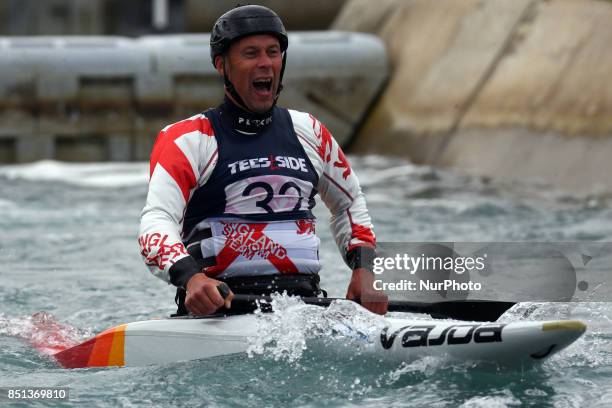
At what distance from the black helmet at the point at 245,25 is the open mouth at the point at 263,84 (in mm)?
180

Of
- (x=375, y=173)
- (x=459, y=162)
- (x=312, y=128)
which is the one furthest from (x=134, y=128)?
(x=312, y=128)

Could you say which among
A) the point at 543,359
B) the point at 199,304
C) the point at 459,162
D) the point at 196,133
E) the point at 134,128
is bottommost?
the point at 543,359

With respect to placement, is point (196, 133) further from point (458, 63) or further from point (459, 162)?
point (458, 63)

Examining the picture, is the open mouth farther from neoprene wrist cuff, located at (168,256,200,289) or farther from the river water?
the river water

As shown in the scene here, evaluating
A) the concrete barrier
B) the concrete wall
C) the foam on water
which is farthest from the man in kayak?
the concrete barrier

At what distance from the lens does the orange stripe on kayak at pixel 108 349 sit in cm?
490

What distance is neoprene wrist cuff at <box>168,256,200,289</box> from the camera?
4.49 metres

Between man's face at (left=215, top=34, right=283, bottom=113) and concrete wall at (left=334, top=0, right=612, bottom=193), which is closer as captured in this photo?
man's face at (left=215, top=34, right=283, bottom=113)

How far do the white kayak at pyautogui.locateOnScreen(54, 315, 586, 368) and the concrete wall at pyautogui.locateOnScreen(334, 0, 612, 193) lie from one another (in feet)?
19.1

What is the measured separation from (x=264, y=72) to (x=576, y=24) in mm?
7560

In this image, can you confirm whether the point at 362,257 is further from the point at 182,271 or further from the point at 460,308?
the point at 182,271

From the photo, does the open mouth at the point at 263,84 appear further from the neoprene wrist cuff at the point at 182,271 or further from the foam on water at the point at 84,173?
the foam on water at the point at 84,173

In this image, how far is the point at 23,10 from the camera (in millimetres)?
20250

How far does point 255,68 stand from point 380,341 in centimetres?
118
